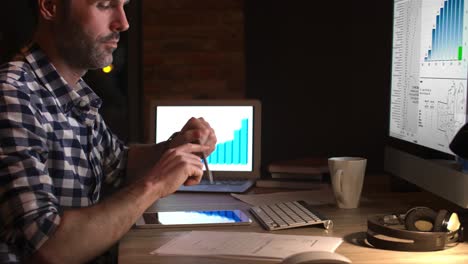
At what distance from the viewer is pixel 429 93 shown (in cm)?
165

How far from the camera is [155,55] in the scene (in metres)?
2.57

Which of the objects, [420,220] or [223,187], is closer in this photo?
[420,220]

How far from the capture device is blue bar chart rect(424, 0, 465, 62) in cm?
149

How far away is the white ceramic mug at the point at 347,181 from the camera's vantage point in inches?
68.0

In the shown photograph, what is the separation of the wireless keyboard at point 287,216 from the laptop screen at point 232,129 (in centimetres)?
44

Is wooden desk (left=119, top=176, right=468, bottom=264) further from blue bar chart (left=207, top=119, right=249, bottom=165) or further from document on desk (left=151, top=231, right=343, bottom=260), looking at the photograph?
blue bar chart (left=207, top=119, right=249, bottom=165)

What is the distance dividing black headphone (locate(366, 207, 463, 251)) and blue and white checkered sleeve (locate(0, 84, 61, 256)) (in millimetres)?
605

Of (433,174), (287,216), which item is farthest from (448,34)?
(287,216)

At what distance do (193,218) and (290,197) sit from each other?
37 cm

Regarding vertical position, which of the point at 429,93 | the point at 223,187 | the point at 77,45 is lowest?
the point at 223,187

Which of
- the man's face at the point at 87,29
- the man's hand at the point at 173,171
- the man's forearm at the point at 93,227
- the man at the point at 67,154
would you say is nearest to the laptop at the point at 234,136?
the man at the point at 67,154

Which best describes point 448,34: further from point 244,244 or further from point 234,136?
point 234,136

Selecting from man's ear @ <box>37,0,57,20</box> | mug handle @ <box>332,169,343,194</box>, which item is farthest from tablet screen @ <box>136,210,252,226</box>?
man's ear @ <box>37,0,57,20</box>

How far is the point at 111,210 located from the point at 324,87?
135cm
